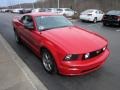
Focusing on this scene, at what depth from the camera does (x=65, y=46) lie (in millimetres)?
4648

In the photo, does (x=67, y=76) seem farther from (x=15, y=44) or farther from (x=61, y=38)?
(x=15, y=44)

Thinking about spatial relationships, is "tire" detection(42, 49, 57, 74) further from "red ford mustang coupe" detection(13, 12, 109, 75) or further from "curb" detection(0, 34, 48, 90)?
"curb" detection(0, 34, 48, 90)

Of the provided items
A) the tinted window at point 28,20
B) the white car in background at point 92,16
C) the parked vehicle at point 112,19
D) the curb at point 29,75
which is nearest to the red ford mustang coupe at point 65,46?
the tinted window at point 28,20

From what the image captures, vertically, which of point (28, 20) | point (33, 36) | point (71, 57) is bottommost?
point (71, 57)

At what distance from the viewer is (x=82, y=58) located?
14.9 ft

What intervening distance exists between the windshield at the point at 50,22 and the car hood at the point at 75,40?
311 mm

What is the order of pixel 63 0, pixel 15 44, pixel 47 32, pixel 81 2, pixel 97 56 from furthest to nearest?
pixel 63 0 → pixel 81 2 → pixel 15 44 → pixel 47 32 → pixel 97 56

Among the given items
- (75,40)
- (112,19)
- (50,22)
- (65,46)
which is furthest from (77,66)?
(112,19)

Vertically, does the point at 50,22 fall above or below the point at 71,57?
above

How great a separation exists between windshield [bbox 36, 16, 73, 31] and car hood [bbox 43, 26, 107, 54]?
12.3 inches

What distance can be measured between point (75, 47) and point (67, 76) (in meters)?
0.86

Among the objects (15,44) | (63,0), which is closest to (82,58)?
(15,44)

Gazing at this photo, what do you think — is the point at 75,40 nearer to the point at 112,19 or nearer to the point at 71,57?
the point at 71,57

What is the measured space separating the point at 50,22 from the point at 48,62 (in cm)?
159
